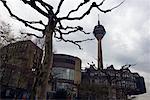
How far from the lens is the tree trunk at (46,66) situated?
5.56 m

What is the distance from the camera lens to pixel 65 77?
6091cm

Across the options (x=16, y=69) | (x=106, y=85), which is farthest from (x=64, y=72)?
(x=16, y=69)

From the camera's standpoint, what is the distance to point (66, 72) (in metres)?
61.8

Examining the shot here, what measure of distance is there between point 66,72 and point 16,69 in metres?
23.6

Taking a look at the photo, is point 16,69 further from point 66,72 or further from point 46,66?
point 46,66

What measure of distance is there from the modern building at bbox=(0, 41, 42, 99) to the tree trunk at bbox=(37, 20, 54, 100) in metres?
24.8

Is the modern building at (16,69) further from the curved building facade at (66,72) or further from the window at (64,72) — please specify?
the window at (64,72)

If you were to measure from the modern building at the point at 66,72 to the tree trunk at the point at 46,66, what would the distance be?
5164 centimetres

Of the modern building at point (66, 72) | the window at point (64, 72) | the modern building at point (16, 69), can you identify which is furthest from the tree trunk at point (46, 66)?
the window at point (64, 72)

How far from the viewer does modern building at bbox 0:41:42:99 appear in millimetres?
33594

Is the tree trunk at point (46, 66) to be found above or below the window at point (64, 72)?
below

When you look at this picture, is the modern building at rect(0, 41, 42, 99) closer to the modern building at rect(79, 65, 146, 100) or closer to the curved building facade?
the curved building facade

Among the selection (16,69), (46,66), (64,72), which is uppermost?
(64,72)

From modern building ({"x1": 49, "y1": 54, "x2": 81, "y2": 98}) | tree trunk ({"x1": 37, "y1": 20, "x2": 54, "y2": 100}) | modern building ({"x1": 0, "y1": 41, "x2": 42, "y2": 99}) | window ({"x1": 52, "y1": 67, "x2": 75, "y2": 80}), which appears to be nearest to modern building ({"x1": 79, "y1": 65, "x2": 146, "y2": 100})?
modern building ({"x1": 49, "y1": 54, "x2": 81, "y2": 98})
